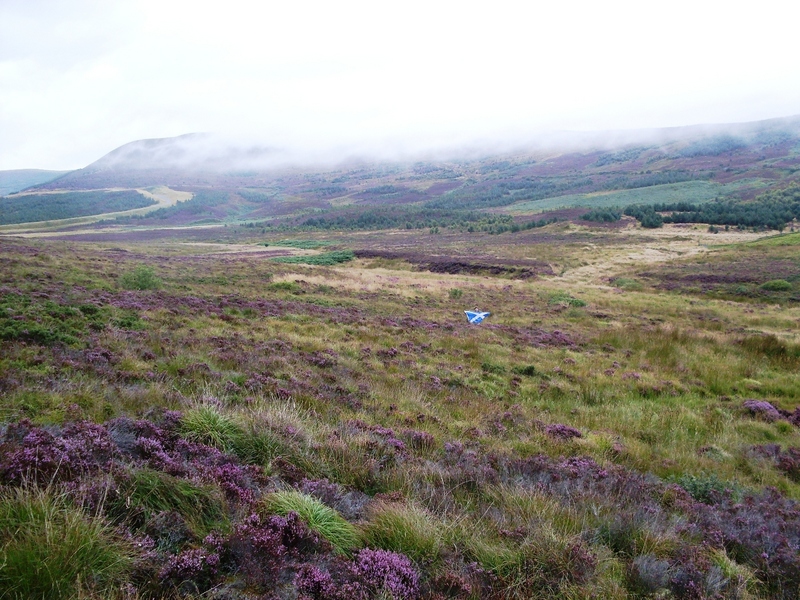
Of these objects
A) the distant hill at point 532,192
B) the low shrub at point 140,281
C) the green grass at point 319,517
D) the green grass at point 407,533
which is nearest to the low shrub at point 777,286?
the green grass at point 407,533

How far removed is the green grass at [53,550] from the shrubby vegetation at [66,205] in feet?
501

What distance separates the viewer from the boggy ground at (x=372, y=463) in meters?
2.71

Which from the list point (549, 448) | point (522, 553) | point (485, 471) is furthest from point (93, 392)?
point (549, 448)

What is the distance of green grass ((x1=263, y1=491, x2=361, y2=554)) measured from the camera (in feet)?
10.2

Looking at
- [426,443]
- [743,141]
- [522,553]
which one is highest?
[743,141]

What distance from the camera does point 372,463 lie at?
173 inches

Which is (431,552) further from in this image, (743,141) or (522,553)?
(743,141)

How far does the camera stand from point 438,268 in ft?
141

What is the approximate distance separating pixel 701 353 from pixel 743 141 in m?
244

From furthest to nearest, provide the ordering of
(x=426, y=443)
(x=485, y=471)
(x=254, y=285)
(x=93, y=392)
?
(x=254, y=285) → (x=426, y=443) → (x=93, y=392) → (x=485, y=471)

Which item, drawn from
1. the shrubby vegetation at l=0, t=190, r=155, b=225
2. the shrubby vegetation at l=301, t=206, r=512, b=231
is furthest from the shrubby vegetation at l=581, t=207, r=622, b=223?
the shrubby vegetation at l=0, t=190, r=155, b=225

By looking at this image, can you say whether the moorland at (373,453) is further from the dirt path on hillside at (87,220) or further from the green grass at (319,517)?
the dirt path on hillside at (87,220)

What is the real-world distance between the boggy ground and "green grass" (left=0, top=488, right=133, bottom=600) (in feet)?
0.04

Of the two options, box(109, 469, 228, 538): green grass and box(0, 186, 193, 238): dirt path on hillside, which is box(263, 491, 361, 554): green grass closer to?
box(109, 469, 228, 538): green grass
